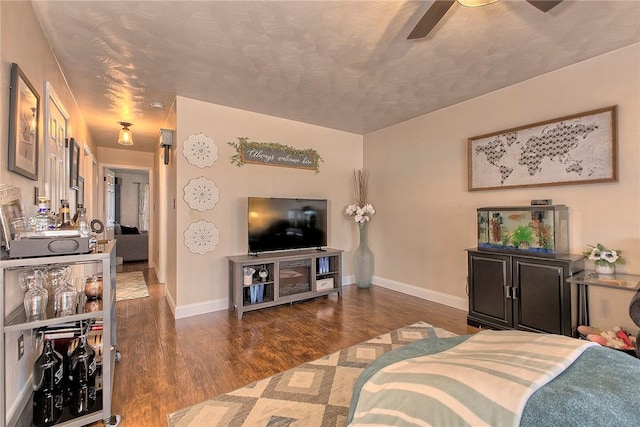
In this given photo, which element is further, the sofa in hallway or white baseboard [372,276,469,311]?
the sofa in hallway

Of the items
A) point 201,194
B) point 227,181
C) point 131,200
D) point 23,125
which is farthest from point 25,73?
point 131,200

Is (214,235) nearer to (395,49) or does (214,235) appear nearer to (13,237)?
(13,237)

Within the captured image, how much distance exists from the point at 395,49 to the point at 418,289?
308cm

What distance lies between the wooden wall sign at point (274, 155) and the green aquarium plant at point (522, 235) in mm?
2701

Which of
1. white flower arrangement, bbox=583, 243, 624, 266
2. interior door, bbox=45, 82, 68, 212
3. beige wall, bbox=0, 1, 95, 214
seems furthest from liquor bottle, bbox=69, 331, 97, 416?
white flower arrangement, bbox=583, 243, 624, 266

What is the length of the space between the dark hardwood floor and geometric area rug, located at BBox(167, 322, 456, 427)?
4.4 inches

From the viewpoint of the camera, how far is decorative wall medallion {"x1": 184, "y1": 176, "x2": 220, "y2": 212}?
3.44 m

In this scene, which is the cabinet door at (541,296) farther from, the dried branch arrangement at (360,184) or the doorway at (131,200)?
the doorway at (131,200)

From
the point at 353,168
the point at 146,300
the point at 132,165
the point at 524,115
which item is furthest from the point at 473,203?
the point at 132,165

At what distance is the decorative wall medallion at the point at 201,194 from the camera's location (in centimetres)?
344

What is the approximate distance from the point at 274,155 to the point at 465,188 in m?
2.53

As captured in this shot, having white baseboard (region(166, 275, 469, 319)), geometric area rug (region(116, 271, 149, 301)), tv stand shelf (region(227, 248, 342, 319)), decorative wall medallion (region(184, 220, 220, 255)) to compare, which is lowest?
geometric area rug (region(116, 271, 149, 301))

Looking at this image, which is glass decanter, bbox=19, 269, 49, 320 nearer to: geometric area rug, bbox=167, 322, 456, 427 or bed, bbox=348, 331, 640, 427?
geometric area rug, bbox=167, 322, 456, 427

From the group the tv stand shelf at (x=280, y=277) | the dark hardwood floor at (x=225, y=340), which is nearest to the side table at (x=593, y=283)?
the dark hardwood floor at (x=225, y=340)
